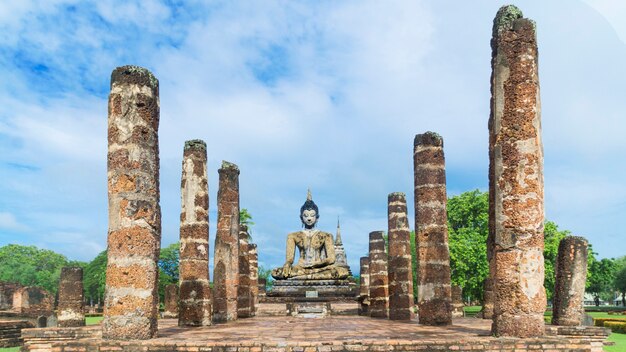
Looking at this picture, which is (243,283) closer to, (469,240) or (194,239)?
(194,239)

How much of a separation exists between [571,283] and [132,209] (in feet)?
36.9

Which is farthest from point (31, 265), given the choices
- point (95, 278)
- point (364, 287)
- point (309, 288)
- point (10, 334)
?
point (364, 287)

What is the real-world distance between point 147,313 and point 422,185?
791 cm

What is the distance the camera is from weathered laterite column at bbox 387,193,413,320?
1803 centimetres

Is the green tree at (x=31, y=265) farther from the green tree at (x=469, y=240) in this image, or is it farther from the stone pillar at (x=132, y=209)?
the stone pillar at (x=132, y=209)

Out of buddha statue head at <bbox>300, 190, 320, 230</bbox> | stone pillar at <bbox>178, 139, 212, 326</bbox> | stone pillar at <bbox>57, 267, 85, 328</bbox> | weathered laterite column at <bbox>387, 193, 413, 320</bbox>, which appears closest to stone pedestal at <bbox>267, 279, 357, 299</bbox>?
buddha statue head at <bbox>300, 190, 320, 230</bbox>

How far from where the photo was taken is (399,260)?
61.3 feet

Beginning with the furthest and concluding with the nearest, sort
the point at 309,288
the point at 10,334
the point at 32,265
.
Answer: the point at 32,265, the point at 309,288, the point at 10,334

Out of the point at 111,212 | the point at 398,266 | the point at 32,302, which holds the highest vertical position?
the point at 111,212

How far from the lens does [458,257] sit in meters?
36.4

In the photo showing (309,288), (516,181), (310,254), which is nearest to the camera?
(516,181)

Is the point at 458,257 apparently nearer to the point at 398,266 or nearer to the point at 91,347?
the point at 398,266

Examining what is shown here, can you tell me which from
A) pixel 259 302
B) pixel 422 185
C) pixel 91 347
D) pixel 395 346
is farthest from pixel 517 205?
pixel 259 302

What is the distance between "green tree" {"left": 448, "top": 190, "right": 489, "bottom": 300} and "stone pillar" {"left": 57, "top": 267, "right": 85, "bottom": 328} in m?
22.3
